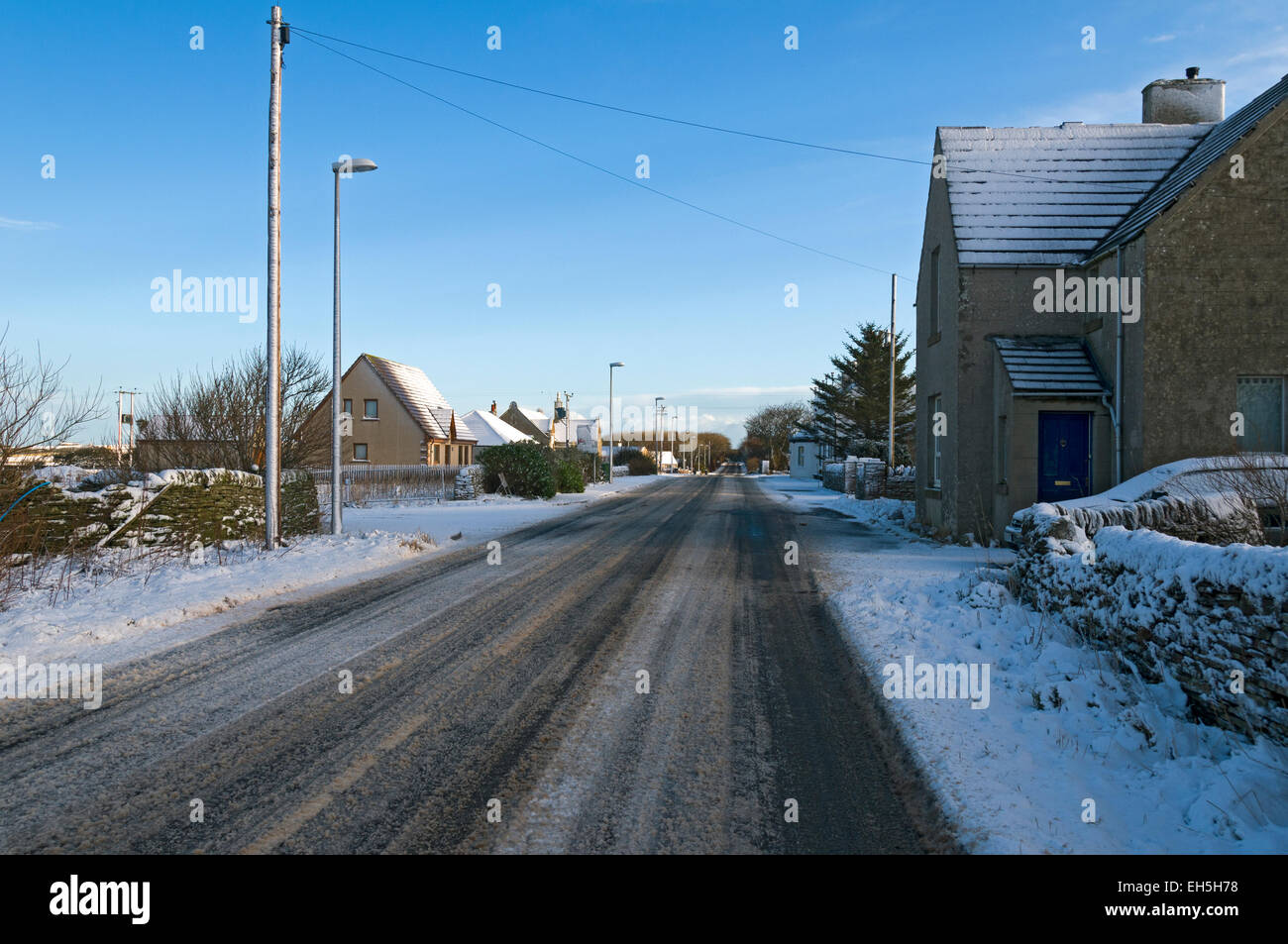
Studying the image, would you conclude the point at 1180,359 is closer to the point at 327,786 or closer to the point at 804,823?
the point at 804,823

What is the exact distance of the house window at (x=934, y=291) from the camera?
1852cm

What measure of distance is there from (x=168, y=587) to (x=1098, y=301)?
632 inches

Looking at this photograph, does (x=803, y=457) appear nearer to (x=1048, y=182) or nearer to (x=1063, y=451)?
(x=1048, y=182)

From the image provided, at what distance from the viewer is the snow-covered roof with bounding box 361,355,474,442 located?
1892 inches

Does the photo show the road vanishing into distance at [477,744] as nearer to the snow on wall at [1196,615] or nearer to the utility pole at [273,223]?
the snow on wall at [1196,615]

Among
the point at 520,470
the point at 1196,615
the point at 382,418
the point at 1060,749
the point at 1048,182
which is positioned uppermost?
the point at 1048,182

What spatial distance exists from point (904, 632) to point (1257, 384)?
1000 centimetres

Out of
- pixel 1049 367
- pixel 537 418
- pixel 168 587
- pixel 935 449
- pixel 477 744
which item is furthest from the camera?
pixel 537 418

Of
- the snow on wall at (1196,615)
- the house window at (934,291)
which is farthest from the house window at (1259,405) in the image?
the snow on wall at (1196,615)

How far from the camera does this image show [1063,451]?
14.9 m

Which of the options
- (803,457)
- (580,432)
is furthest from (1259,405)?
(580,432)

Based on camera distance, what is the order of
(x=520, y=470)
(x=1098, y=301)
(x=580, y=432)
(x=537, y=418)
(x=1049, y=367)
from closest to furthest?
(x=1098, y=301) → (x=1049, y=367) → (x=520, y=470) → (x=580, y=432) → (x=537, y=418)
